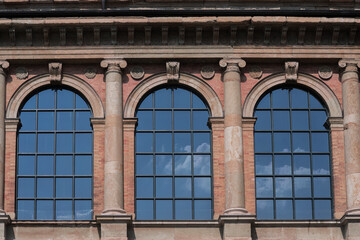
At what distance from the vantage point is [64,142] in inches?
1688

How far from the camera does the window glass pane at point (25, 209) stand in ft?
138

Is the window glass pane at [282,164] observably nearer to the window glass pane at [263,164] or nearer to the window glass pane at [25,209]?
the window glass pane at [263,164]

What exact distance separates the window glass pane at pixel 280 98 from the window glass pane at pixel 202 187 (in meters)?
3.50

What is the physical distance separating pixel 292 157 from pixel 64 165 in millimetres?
7524

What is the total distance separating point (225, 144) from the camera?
140 feet

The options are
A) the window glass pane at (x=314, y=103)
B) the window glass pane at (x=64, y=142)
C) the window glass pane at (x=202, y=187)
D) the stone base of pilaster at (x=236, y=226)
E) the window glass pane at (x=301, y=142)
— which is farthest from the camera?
the window glass pane at (x=314, y=103)

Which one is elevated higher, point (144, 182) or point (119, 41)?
point (119, 41)

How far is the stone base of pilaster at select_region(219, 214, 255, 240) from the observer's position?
4112cm

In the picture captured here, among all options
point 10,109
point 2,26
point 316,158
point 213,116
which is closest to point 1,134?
point 10,109

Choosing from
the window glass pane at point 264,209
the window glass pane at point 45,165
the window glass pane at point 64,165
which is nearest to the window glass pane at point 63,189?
the window glass pane at point 64,165

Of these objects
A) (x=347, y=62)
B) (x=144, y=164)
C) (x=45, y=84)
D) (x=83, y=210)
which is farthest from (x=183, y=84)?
(x=347, y=62)

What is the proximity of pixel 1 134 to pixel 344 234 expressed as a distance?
11.6 metres

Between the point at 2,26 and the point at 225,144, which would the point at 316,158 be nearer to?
the point at 225,144

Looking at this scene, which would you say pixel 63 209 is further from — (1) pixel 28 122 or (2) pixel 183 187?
(2) pixel 183 187
